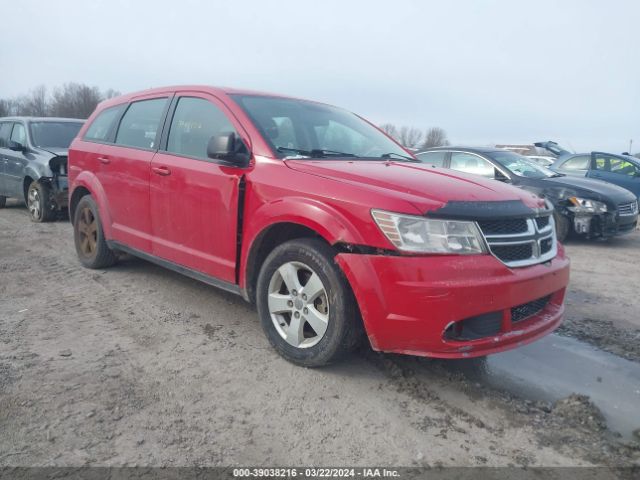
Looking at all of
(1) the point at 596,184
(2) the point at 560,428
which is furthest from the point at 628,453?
(1) the point at 596,184

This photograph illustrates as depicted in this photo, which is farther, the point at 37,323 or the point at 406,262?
the point at 37,323

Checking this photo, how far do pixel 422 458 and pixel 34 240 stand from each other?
631 cm

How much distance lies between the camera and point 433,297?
2586mm

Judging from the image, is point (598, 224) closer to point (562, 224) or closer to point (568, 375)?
point (562, 224)

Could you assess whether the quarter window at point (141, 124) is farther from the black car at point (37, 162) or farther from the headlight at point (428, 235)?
the black car at point (37, 162)

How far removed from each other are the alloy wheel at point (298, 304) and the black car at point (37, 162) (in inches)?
246

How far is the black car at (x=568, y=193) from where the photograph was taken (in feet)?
24.4

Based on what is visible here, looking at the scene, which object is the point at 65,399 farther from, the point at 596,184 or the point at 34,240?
the point at 596,184

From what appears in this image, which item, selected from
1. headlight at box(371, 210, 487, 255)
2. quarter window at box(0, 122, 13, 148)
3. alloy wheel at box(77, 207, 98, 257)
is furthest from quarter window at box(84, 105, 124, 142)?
quarter window at box(0, 122, 13, 148)

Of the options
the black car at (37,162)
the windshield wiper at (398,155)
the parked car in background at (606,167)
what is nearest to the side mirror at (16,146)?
the black car at (37,162)

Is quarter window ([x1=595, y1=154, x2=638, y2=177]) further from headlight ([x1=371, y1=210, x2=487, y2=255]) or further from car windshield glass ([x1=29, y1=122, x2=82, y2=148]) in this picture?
car windshield glass ([x1=29, y1=122, x2=82, y2=148])

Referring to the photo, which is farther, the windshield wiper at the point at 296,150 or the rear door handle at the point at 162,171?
the rear door handle at the point at 162,171

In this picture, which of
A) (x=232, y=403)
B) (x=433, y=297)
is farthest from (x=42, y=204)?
(x=433, y=297)

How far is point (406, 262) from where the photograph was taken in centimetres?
262
